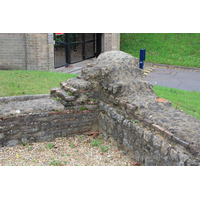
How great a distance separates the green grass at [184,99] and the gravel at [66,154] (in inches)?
108

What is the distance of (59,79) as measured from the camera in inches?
381

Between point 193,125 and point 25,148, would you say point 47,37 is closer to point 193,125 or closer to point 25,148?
point 25,148

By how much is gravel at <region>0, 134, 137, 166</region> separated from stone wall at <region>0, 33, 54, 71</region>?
6.84 metres

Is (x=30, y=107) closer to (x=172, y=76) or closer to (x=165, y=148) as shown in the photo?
(x=165, y=148)

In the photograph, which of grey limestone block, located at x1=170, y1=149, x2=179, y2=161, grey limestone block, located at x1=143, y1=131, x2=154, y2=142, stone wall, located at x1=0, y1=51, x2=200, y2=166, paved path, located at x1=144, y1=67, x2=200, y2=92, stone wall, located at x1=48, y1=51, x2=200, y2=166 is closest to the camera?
grey limestone block, located at x1=170, y1=149, x2=179, y2=161

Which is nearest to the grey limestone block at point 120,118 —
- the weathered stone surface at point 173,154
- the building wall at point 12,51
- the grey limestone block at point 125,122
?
the grey limestone block at point 125,122

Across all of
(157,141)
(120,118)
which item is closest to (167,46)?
(120,118)

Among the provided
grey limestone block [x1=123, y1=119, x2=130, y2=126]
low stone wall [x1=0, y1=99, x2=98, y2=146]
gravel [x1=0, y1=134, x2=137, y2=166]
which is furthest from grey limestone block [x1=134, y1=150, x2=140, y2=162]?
low stone wall [x1=0, y1=99, x2=98, y2=146]

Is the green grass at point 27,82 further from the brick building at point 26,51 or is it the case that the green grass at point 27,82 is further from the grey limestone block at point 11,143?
the grey limestone block at point 11,143

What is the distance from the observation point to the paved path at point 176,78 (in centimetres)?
1092

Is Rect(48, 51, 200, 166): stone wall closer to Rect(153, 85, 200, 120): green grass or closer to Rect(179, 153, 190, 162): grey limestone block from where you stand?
Rect(179, 153, 190, 162): grey limestone block

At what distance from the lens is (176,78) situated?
12234 millimetres

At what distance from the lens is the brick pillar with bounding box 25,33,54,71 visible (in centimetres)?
1108

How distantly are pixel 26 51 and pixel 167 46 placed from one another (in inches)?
381
